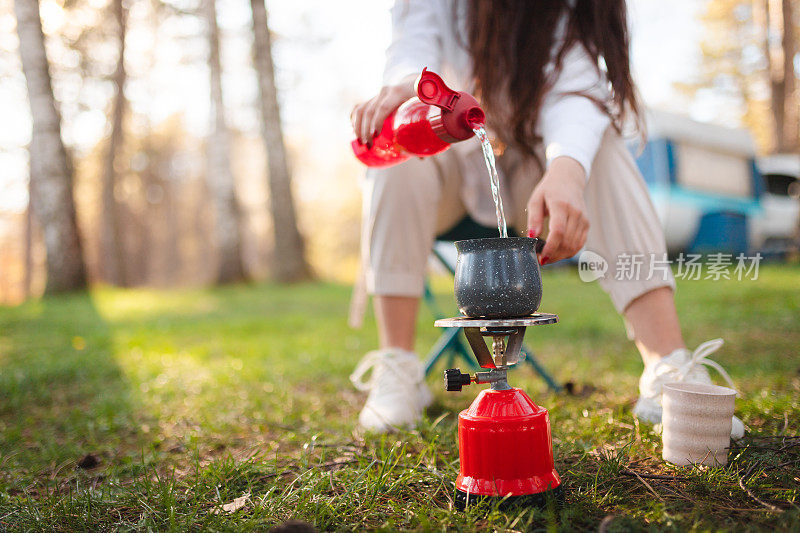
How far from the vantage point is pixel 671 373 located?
159 centimetres

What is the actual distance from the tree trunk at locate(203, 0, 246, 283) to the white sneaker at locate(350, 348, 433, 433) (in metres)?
8.36

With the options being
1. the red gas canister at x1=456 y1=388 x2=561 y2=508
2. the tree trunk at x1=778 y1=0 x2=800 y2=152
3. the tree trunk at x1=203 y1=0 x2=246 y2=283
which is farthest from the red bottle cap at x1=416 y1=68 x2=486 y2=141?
the tree trunk at x1=778 y1=0 x2=800 y2=152

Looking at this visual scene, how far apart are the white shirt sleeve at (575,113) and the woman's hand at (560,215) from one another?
0.49ft

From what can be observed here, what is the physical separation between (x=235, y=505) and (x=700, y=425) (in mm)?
1054

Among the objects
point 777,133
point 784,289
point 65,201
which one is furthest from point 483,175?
point 777,133

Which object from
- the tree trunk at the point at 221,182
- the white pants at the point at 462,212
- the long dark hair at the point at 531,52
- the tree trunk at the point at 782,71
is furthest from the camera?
the tree trunk at the point at 782,71

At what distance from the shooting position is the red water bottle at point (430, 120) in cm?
126

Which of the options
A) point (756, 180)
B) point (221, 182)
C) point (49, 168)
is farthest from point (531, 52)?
point (756, 180)

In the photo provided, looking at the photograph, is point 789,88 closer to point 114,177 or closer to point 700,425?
point 700,425

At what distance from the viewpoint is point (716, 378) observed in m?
2.31

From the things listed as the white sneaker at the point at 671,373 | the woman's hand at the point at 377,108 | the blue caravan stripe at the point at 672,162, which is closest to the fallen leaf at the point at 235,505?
the woman's hand at the point at 377,108

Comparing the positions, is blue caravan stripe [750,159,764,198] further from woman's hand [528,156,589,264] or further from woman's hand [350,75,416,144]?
woman's hand [350,75,416,144]

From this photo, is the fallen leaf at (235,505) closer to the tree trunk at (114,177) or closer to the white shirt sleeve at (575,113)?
the white shirt sleeve at (575,113)

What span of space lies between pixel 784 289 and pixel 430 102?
5068mm
